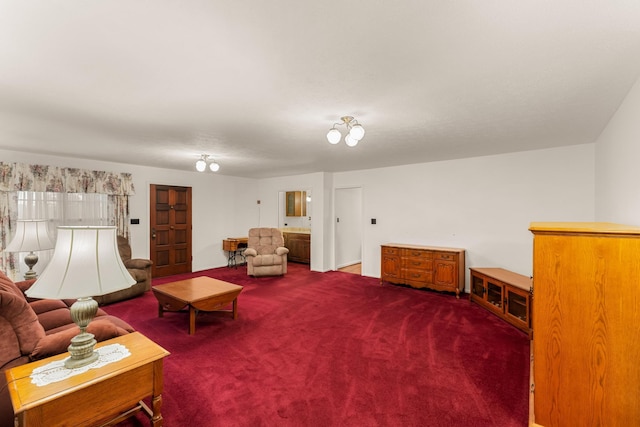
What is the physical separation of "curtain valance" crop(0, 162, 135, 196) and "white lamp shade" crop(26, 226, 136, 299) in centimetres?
417

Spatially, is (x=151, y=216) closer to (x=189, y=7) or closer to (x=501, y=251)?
(x=189, y=7)

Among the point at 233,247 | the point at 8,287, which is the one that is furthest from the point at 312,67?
the point at 233,247

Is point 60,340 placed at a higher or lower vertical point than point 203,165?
lower

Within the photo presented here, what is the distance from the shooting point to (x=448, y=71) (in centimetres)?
182

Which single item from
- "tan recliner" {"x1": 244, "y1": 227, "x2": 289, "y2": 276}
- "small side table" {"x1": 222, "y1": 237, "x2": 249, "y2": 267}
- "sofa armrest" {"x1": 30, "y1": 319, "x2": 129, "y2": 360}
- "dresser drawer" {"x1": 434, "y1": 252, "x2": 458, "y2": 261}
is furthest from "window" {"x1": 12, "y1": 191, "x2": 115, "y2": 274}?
"dresser drawer" {"x1": 434, "y1": 252, "x2": 458, "y2": 261}

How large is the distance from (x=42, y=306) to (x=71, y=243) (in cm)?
208

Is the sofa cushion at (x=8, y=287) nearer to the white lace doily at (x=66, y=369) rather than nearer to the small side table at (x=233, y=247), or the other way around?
the white lace doily at (x=66, y=369)

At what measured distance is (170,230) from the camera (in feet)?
19.8

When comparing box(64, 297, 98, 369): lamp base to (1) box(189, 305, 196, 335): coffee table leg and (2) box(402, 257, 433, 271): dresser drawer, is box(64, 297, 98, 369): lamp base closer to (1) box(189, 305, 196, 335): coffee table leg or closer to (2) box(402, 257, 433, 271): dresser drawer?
(1) box(189, 305, 196, 335): coffee table leg

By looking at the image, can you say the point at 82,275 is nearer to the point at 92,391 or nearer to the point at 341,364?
the point at 92,391

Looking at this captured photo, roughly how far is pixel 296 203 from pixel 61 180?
4947 mm

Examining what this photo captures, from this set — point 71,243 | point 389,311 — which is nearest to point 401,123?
point 389,311

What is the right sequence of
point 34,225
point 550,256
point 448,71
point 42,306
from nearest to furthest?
point 550,256, point 448,71, point 42,306, point 34,225

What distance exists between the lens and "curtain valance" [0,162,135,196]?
4.16 meters
